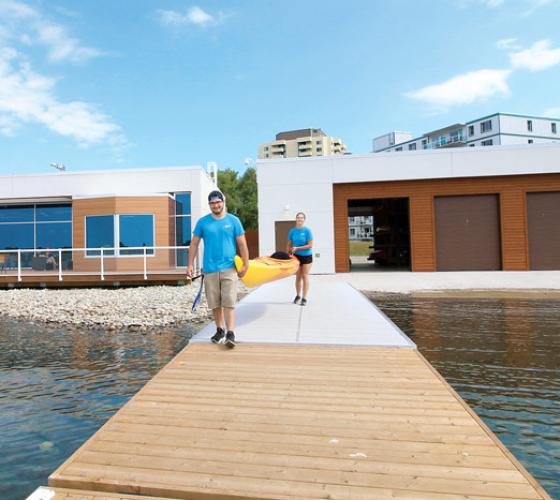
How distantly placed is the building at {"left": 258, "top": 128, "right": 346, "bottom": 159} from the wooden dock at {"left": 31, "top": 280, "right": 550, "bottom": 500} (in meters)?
104

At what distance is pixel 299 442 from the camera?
8.10 ft

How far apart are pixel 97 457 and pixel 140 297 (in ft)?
27.8

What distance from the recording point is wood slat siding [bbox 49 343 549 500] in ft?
6.74

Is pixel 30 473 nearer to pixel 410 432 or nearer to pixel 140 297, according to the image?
pixel 410 432

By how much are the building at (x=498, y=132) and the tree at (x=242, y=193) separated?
111ft

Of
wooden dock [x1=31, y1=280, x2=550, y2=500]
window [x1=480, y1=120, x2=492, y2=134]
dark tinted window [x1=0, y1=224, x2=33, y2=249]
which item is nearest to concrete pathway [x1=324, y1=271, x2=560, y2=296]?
wooden dock [x1=31, y1=280, x2=550, y2=500]

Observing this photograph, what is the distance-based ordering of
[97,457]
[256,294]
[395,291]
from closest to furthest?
[97,457] → [256,294] → [395,291]

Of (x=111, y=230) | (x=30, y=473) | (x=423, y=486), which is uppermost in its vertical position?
(x=111, y=230)

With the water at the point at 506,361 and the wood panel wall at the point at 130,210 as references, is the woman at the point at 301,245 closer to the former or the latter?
the water at the point at 506,361

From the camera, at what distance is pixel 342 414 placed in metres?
2.86

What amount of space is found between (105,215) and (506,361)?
15.5m

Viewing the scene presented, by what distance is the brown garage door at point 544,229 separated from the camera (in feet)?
54.3

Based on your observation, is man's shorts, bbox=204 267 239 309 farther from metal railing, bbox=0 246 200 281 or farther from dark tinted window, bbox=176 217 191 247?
dark tinted window, bbox=176 217 191 247

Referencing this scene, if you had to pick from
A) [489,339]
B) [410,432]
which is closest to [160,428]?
[410,432]
